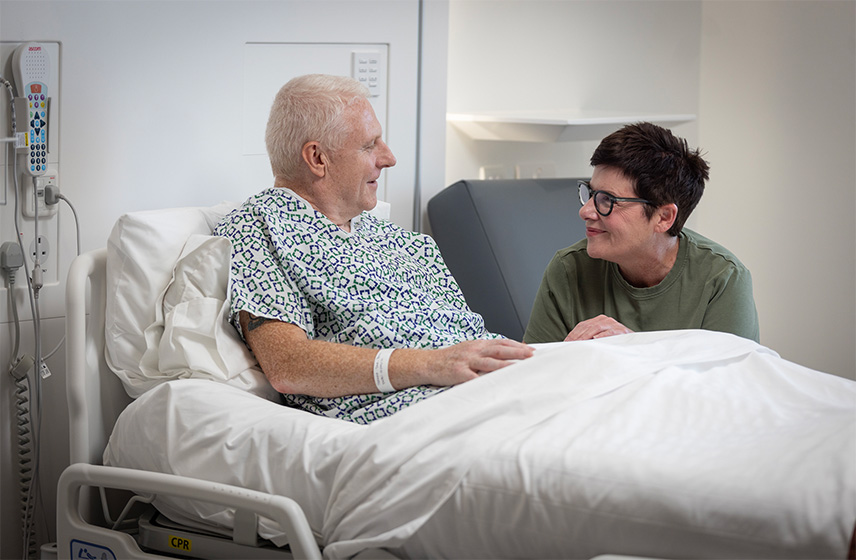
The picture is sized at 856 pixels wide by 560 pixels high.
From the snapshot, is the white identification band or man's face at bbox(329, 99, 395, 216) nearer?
the white identification band

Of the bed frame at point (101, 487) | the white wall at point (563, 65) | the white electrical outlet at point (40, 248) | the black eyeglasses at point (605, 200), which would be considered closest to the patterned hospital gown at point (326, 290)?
the bed frame at point (101, 487)

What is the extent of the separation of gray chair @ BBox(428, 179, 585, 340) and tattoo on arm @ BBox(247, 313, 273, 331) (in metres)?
1.10

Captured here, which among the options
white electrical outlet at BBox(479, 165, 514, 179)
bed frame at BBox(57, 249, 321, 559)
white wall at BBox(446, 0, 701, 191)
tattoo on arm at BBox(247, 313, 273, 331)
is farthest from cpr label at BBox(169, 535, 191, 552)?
white electrical outlet at BBox(479, 165, 514, 179)

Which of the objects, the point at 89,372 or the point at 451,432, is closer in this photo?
the point at 451,432

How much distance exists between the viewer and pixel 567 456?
4.00 feet

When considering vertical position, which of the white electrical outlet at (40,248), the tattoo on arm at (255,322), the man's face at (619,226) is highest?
the man's face at (619,226)

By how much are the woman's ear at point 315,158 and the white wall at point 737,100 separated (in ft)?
4.09

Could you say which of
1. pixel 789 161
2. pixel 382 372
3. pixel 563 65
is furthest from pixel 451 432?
A: pixel 789 161

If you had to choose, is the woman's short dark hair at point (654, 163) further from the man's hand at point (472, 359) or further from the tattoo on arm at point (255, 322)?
the tattoo on arm at point (255, 322)

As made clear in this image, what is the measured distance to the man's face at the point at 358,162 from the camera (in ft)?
6.20

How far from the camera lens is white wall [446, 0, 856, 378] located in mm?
3143

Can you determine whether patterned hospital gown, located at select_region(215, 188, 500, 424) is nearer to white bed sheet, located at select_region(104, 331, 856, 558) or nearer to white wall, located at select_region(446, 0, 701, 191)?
white bed sheet, located at select_region(104, 331, 856, 558)

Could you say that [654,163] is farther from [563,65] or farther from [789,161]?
[789,161]

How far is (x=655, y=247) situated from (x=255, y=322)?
3.15ft
